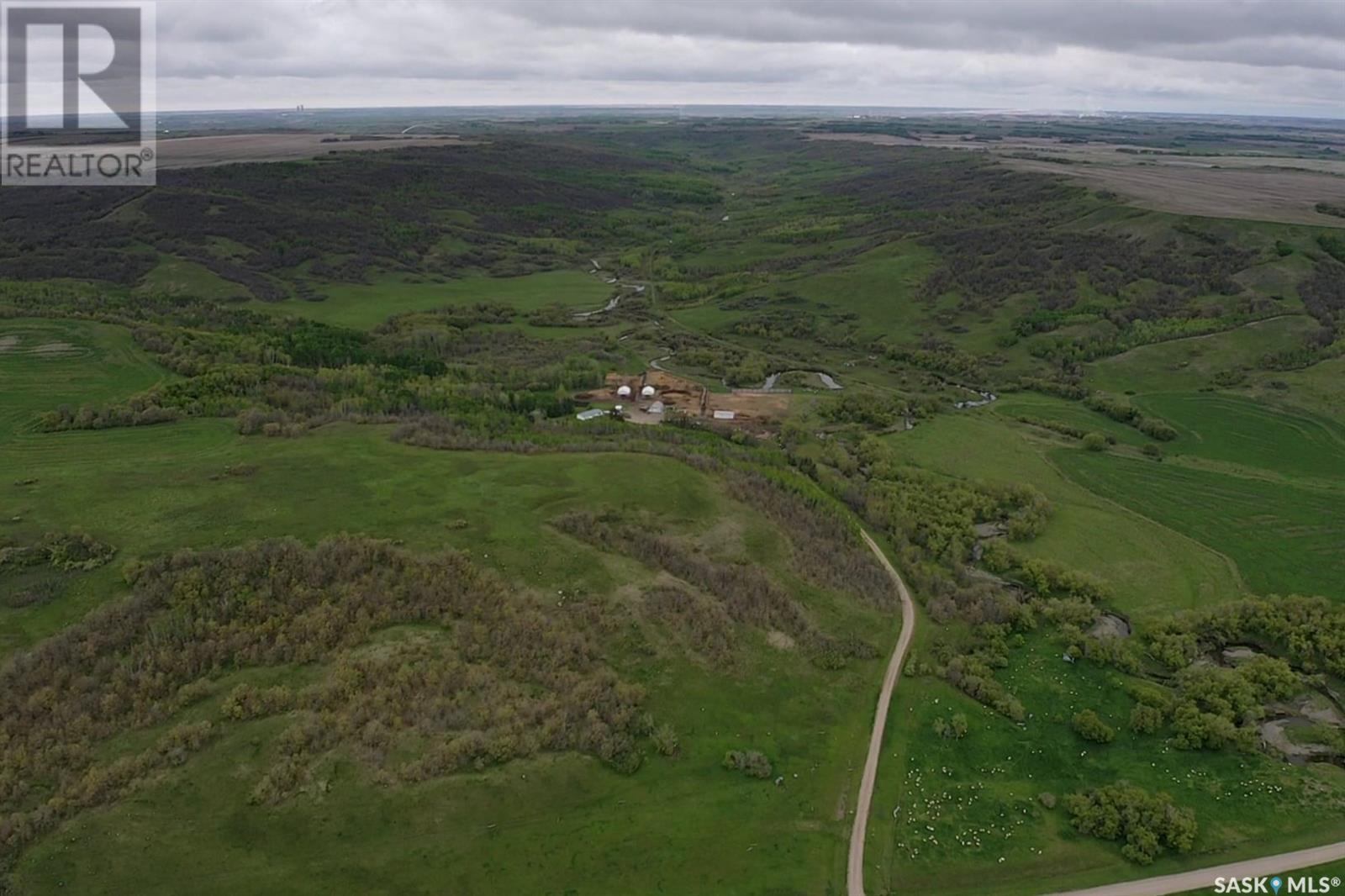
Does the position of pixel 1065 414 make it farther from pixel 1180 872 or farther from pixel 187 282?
pixel 187 282

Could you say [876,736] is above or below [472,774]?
below

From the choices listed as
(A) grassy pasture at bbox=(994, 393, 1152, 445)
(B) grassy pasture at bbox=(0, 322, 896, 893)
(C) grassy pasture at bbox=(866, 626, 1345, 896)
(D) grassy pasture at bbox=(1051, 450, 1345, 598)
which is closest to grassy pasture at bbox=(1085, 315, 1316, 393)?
(A) grassy pasture at bbox=(994, 393, 1152, 445)

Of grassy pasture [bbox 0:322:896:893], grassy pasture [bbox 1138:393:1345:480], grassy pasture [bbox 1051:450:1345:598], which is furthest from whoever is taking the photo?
grassy pasture [bbox 1138:393:1345:480]

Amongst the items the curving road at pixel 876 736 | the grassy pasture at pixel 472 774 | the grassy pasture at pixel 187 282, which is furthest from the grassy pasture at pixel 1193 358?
the grassy pasture at pixel 187 282

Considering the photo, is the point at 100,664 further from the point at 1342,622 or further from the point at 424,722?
the point at 1342,622

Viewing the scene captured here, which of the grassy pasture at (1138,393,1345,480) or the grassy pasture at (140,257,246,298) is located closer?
the grassy pasture at (1138,393,1345,480)

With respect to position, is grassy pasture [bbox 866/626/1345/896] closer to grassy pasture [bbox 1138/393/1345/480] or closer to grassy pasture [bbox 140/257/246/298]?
grassy pasture [bbox 1138/393/1345/480]

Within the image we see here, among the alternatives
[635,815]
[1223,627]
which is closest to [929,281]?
[1223,627]

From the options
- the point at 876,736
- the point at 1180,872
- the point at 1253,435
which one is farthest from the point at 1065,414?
the point at 1180,872
